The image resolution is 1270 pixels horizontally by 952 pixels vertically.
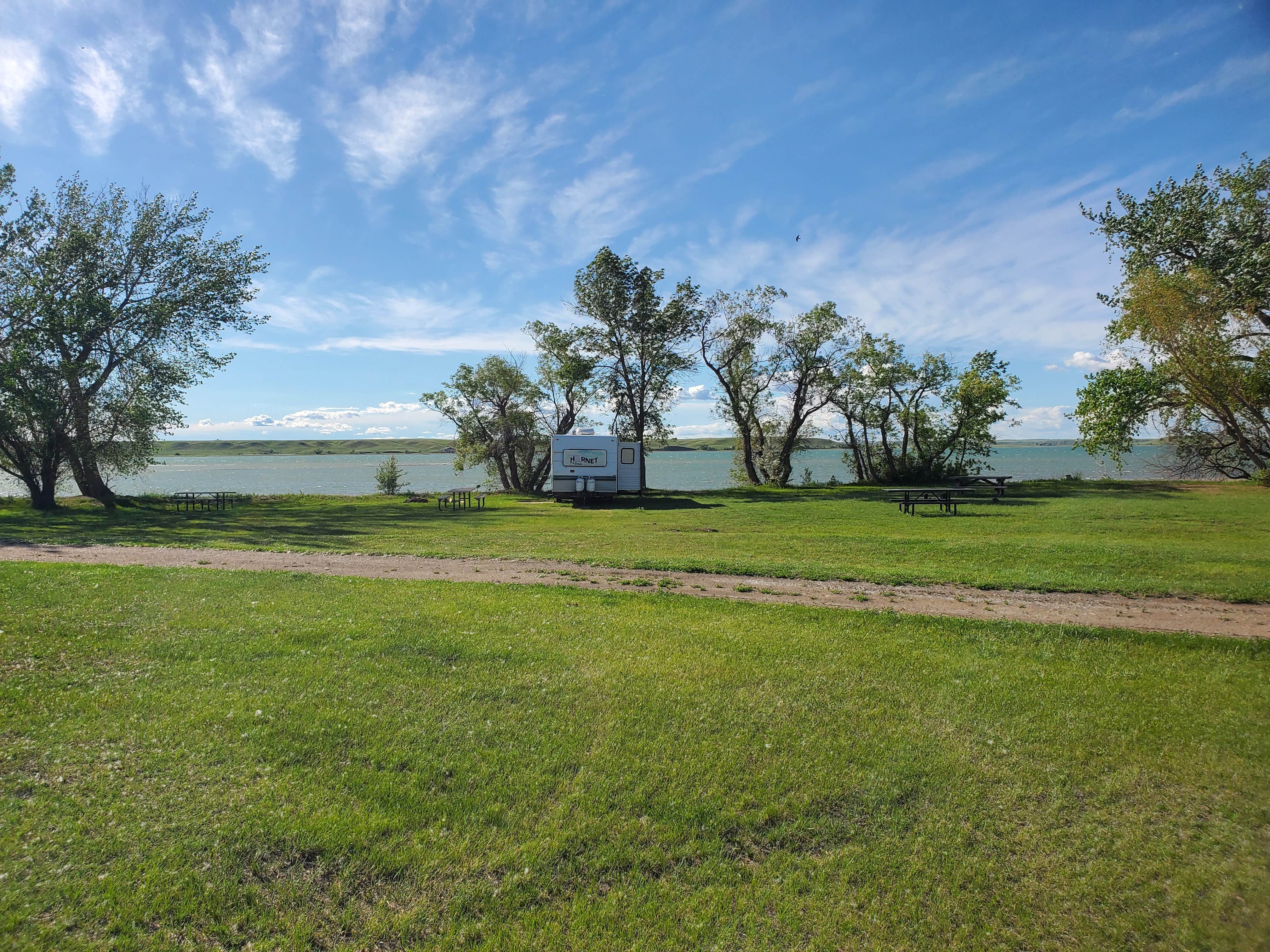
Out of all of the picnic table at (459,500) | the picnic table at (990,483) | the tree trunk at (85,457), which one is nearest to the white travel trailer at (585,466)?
the picnic table at (459,500)

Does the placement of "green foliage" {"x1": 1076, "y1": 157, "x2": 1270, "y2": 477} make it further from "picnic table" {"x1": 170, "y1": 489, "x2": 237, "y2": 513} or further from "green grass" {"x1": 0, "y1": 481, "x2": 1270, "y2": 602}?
Answer: "picnic table" {"x1": 170, "y1": 489, "x2": 237, "y2": 513}

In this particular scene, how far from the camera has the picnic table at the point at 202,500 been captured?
92.3ft

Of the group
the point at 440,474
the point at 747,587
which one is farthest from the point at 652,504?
the point at 440,474

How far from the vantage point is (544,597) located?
9812mm

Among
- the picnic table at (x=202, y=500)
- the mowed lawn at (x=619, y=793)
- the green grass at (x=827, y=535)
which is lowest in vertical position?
the mowed lawn at (x=619, y=793)

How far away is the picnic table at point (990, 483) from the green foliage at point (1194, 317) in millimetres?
6646

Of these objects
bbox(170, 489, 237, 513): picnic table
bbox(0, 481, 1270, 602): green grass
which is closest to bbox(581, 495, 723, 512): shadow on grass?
bbox(0, 481, 1270, 602): green grass

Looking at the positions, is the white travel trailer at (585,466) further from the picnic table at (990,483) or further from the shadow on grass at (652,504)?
the picnic table at (990,483)

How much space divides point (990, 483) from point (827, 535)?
19948 millimetres

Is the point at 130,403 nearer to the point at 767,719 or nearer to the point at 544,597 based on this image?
the point at 544,597

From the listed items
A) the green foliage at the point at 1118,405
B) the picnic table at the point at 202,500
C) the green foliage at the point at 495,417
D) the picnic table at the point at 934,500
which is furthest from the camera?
the green foliage at the point at 495,417

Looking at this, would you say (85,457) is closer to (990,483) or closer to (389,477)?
(389,477)

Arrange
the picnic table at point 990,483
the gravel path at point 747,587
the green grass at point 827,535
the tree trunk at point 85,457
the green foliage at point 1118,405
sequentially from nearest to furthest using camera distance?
the gravel path at point 747,587, the green grass at point 827,535, the green foliage at point 1118,405, the tree trunk at point 85,457, the picnic table at point 990,483

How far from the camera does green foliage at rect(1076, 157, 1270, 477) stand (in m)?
10.7
